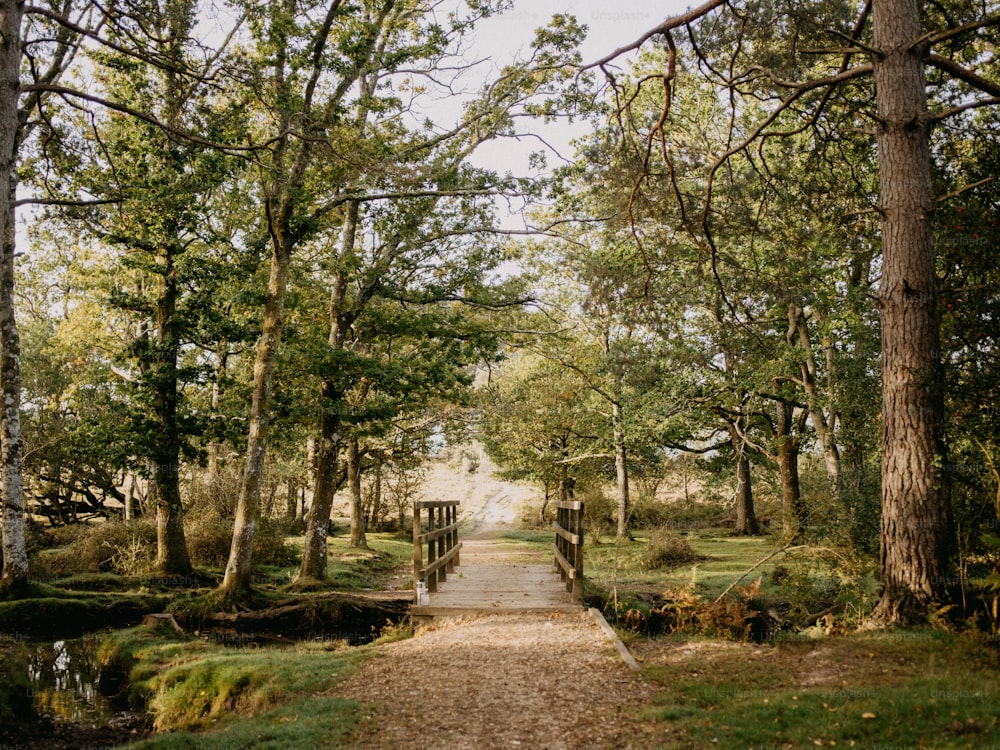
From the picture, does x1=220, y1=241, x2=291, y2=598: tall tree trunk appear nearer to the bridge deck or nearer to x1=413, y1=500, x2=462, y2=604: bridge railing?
x1=413, y1=500, x2=462, y2=604: bridge railing

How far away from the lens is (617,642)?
806 cm

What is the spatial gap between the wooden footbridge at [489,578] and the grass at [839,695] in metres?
3.40

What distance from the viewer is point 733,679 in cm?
632

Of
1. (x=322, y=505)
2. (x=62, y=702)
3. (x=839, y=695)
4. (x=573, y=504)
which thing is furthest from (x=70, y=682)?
(x=839, y=695)

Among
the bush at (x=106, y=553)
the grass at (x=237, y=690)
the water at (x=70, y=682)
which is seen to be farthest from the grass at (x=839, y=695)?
the bush at (x=106, y=553)

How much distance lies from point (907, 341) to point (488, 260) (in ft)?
35.9

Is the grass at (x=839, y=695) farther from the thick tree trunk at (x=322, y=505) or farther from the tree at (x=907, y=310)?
the thick tree trunk at (x=322, y=505)

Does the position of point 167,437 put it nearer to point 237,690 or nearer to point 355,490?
point 237,690

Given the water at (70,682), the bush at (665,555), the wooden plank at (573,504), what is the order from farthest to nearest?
the bush at (665,555) → the wooden plank at (573,504) → the water at (70,682)

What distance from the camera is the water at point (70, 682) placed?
776 cm

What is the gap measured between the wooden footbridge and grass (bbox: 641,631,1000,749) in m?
3.40

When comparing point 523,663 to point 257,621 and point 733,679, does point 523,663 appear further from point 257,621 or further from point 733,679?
point 257,621

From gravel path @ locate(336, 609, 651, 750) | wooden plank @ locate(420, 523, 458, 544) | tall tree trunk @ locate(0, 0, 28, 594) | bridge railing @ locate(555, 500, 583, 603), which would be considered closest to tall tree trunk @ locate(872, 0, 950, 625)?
gravel path @ locate(336, 609, 651, 750)

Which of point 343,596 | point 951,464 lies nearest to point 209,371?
point 343,596
